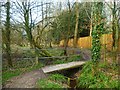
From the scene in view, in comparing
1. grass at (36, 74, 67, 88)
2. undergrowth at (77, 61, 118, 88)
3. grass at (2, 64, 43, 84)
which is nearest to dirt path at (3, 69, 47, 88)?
grass at (36, 74, 67, 88)

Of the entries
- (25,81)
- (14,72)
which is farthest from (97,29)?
(14,72)

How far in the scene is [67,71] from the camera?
713 cm

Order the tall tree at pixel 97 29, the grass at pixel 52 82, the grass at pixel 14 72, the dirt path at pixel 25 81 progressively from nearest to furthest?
1. the grass at pixel 52 82
2. the dirt path at pixel 25 81
3. the tall tree at pixel 97 29
4. the grass at pixel 14 72

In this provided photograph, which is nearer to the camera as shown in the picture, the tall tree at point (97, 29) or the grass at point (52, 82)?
the grass at point (52, 82)

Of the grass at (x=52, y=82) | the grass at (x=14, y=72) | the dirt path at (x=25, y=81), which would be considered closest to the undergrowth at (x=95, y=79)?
the grass at (x=52, y=82)

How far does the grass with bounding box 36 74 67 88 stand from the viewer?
546 centimetres

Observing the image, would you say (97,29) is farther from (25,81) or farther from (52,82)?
(25,81)

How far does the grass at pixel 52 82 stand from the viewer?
5.46 meters

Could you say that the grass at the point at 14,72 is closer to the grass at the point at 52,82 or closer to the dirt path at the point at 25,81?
the dirt path at the point at 25,81

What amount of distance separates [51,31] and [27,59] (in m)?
2.84

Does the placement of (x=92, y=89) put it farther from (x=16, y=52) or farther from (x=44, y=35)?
(x=44, y=35)

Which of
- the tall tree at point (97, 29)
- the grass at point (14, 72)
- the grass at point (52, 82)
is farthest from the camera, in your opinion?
the grass at point (14, 72)

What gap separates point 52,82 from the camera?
575cm

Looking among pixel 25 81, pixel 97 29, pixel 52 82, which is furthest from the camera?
pixel 97 29
